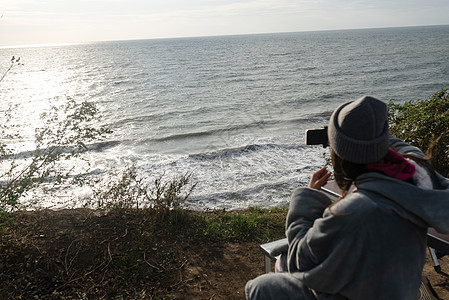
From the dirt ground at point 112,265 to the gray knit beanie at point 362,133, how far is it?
2.61 m

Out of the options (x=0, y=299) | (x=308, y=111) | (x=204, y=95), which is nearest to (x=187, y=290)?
(x=0, y=299)

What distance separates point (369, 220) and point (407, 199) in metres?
0.16

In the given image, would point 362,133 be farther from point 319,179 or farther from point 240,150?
point 240,150

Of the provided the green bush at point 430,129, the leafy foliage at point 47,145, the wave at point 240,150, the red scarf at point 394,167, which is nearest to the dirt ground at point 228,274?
the green bush at point 430,129

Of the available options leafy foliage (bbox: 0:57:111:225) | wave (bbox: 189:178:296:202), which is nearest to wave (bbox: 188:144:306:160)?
wave (bbox: 189:178:296:202)

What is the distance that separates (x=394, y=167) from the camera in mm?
1497

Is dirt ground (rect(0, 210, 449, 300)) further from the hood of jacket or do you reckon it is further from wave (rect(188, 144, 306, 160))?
wave (rect(188, 144, 306, 160))

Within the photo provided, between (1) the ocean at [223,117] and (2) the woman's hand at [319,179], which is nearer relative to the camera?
(2) the woman's hand at [319,179]

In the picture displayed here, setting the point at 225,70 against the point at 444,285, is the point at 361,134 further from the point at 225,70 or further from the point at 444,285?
the point at 225,70

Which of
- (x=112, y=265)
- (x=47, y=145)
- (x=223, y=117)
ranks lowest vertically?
(x=223, y=117)

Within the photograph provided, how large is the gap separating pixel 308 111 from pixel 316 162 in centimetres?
930

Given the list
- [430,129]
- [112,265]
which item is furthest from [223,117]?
[112,265]

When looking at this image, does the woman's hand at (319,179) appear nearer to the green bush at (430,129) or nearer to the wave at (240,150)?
the green bush at (430,129)

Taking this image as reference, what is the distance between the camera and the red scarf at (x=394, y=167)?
148 centimetres
